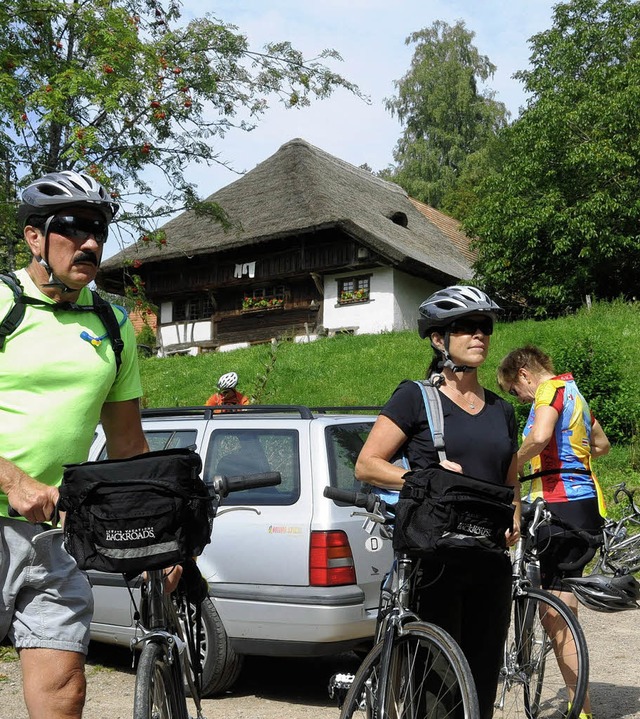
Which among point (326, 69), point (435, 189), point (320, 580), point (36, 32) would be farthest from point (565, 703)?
point (435, 189)

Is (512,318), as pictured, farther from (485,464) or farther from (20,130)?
(485,464)

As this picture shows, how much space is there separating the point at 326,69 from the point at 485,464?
10768mm

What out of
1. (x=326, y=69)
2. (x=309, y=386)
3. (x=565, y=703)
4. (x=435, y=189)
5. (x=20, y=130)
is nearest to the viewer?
(x=565, y=703)

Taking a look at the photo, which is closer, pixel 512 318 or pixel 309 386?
pixel 309 386

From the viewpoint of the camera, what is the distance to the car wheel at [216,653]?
6031 mm

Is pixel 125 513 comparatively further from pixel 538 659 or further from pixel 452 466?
pixel 538 659

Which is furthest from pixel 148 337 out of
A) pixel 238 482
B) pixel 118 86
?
pixel 238 482

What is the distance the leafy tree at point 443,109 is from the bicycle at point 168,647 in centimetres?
4919

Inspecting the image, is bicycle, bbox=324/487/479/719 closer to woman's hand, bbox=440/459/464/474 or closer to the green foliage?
woman's hand, bbox=440/459/464/474

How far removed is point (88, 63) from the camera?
11.8m

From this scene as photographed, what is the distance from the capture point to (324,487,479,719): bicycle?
3491mm

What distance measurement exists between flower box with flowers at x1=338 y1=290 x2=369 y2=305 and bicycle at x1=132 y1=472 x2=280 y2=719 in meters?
32.7

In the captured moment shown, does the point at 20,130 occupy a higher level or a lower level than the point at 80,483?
higher

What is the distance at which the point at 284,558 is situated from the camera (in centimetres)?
592
